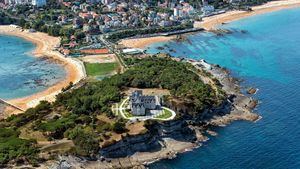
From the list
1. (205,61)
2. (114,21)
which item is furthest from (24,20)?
(205,61)

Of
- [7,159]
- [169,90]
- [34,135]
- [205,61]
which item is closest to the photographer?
[7,159]

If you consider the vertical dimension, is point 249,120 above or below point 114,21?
below

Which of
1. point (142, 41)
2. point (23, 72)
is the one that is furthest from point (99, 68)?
point (142, 41)

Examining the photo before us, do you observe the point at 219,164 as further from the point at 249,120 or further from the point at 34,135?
the point at 34,135

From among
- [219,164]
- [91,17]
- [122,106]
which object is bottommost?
[219,164]

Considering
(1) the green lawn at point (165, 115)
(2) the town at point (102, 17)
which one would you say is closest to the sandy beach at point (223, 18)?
(2) the town at point (102, 17)

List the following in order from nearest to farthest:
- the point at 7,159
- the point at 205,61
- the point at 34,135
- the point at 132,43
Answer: the point at 7,159 → the point at 34,135 → the point at 205,61 → the point at 132,43

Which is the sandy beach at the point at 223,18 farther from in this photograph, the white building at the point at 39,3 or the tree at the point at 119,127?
the tree at the point at 119,127
